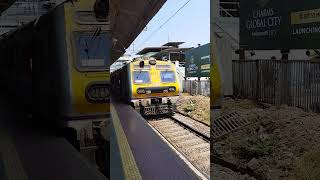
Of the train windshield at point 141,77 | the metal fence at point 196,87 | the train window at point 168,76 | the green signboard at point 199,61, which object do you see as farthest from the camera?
the train windshield at point 141,77

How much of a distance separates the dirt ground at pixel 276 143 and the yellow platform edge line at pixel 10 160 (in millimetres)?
1548

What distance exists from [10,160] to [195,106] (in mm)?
1448

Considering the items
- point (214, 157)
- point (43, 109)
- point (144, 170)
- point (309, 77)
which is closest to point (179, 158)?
point (214, 157)

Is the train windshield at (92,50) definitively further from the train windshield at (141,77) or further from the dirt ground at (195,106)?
the dirt ground at (195,106)

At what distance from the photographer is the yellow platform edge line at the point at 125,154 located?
6.86ft

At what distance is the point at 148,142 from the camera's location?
7.67 ft

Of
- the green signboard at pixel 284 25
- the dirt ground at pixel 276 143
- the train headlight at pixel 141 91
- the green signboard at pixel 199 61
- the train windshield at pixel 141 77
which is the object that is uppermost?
the green signboard at pixel 284 25

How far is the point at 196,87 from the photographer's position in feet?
7.23

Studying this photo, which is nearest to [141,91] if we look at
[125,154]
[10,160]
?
[125,154]

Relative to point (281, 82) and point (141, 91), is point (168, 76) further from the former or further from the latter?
point (281, 82)

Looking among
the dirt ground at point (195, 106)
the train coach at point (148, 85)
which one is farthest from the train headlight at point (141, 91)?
the dirt ground at point (195, 106)

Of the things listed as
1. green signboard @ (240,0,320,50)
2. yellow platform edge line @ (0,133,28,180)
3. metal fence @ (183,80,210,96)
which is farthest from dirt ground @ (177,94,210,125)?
yellow platform edge line @ (0,133,28,180)

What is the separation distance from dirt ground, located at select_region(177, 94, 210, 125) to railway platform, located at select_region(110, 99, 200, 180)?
0.29 metres

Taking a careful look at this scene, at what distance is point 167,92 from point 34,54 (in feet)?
3.34
